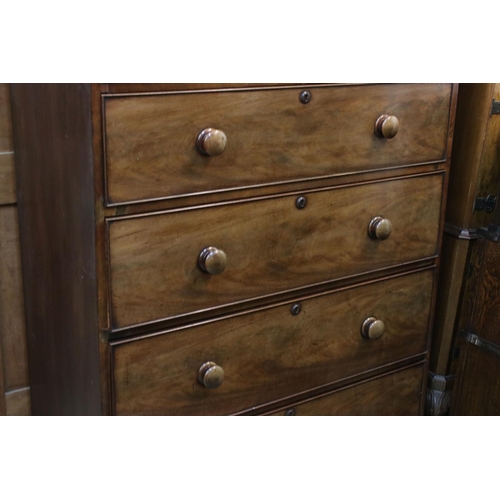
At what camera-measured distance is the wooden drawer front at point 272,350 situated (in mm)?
1319

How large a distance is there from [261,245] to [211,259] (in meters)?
0.13

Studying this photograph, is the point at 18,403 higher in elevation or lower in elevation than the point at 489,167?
lower

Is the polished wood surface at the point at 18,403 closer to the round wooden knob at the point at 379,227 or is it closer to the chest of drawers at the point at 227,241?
the chest of drawers at the point at 227,241

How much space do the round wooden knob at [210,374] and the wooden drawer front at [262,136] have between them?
0.33 meters

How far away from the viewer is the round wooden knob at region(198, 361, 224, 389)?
137 centimetres

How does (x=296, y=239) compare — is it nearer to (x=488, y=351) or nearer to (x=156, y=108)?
(x=156, y=108)

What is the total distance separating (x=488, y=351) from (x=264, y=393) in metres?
A: 0.52

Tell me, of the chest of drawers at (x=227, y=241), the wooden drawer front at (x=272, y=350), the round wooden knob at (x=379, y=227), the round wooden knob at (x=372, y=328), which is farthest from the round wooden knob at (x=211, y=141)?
the round wooden knob at (x=372, y=328)

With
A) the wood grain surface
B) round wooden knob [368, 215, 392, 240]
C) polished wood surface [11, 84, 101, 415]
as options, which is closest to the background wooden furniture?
round wooden knob [368, 215, 392, 240]

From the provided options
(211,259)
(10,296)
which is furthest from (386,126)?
(10,296)

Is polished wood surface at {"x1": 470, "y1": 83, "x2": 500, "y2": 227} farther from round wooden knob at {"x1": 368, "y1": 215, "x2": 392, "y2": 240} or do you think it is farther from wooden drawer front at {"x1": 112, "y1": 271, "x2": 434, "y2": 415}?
round wooden knob at {"x1": 368, "y1": 215, "x2": 392, "y2": 240}

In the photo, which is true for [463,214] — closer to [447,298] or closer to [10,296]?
[447,298]

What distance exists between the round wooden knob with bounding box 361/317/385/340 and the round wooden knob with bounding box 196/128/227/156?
0.57m

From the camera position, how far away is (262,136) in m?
1.33
